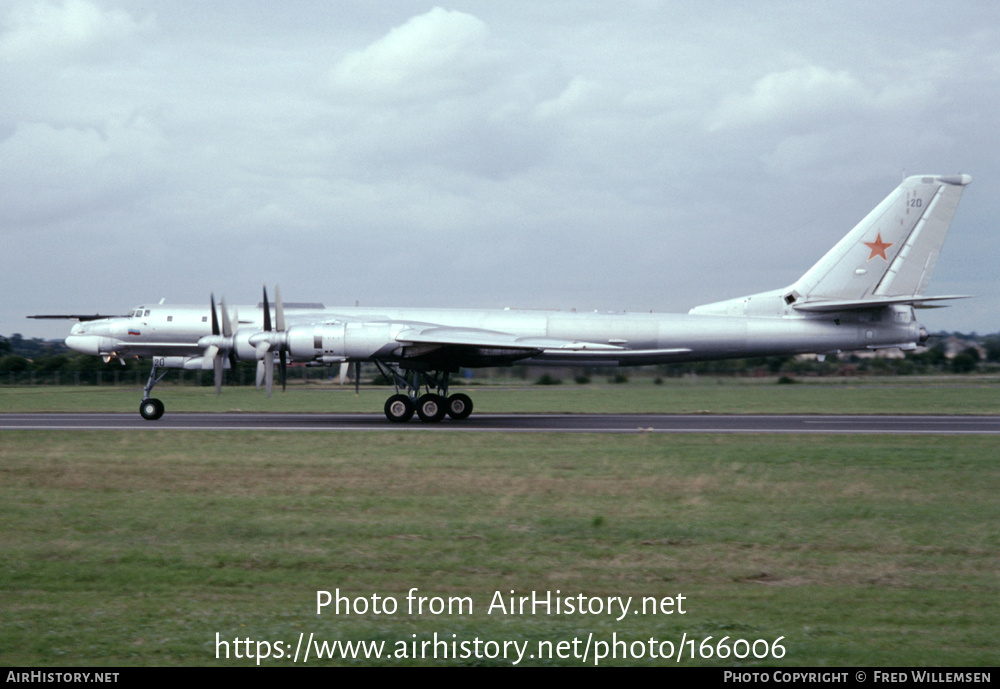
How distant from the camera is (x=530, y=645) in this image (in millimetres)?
6047

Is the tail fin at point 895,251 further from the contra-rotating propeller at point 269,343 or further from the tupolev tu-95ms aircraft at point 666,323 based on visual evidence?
the contra-rotating propeller at point 269,343

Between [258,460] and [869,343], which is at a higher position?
[869,343]

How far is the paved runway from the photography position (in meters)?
22.4

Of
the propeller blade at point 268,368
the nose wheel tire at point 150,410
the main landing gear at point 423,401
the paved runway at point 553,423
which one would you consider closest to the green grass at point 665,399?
the paved runway at point 553,423

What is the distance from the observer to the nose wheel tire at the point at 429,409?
24.9m

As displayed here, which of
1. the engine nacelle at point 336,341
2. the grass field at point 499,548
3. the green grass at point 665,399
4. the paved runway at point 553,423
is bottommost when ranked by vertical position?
the grass field at point 499,548

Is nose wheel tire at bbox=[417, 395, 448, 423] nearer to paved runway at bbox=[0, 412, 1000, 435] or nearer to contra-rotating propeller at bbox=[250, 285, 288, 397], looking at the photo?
paved runway at bbox=[0, 412, 1000, 435]

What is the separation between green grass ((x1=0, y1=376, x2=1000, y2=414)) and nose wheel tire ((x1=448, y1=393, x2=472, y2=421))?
462 centimetres

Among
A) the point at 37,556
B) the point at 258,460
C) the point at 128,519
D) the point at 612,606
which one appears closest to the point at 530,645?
the point at 612,606

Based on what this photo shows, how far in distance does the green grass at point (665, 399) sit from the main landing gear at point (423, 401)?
4.46 metres

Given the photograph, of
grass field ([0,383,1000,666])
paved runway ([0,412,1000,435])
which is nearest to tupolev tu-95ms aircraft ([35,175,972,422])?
paved runway ([0,412,1000,435])

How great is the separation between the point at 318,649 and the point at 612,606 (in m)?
2.35

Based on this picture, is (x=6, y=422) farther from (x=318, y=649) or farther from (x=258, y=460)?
(x=318, y=649)

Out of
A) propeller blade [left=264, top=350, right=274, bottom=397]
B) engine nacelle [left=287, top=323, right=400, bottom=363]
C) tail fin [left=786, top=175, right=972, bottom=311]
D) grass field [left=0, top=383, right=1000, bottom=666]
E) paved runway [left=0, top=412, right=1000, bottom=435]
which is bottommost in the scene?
grass field [left=0, top=383, right=1000, bottom=666]
